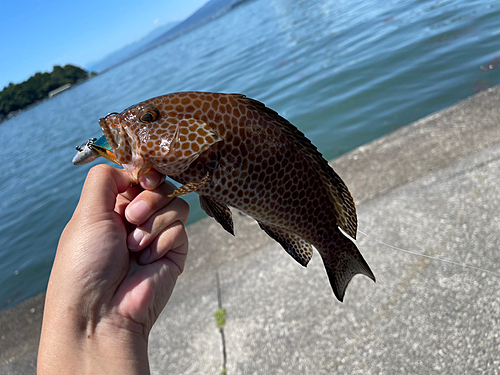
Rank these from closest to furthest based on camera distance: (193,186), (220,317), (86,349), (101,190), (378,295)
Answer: (193,186), (86,349), (101,190), (378,295), (220,317)

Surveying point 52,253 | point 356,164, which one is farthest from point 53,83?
point 356,164

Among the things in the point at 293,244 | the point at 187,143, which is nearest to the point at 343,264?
the point at 293,244

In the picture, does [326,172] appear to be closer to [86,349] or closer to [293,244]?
[293,244]

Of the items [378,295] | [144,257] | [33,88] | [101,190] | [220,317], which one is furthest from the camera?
[33,88]

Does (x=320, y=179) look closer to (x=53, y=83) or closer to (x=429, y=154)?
(x=429, y=154)

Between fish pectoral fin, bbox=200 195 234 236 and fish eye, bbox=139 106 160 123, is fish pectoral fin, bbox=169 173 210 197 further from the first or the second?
fish eye, bbox=139 106 160 123

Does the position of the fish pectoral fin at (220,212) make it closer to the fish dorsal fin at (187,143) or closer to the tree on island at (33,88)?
the fish dorsal fin at (187,143)

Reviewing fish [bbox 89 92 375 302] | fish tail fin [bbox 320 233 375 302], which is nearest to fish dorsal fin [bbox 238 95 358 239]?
fish [bbox 89 92 375 302]

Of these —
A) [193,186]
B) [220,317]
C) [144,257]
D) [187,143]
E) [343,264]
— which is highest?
[187,143]
